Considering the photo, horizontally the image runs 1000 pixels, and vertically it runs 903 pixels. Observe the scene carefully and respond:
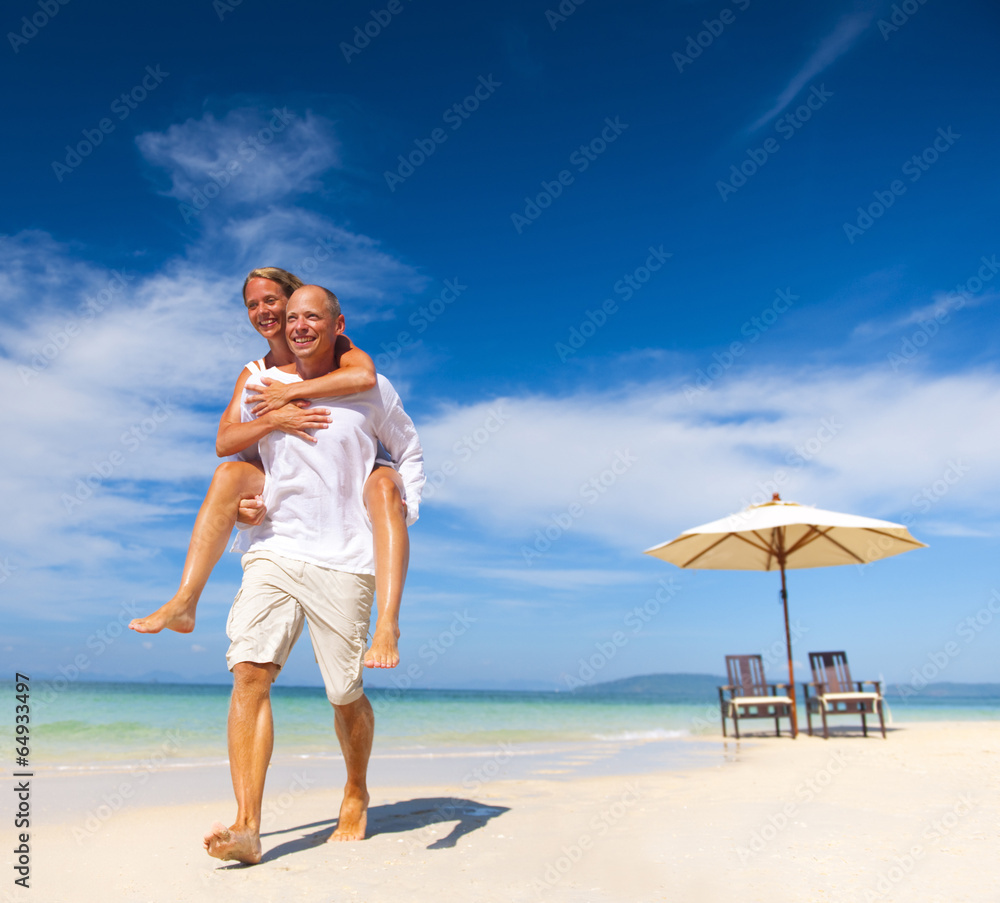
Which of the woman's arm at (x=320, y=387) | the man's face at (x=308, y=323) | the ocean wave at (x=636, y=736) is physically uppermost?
the man's face at (x=308, y=323)

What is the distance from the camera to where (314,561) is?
2.78m

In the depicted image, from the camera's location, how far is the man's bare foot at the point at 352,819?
10.0 ft

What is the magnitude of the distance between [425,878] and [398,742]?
874 cm

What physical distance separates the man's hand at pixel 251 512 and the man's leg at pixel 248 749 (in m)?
0.54

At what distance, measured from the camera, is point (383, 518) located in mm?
2824

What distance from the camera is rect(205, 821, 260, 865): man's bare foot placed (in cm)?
242

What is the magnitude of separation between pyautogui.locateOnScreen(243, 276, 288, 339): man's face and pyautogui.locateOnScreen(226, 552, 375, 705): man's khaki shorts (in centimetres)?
96

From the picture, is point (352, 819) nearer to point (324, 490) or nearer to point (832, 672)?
point (324, 490)

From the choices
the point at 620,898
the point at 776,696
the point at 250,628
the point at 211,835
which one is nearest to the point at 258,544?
the point at 250,628

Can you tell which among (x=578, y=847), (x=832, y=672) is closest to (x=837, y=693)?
(x=832, y=672)

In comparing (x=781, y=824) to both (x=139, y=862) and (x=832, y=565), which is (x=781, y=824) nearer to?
(x=139, y=862)

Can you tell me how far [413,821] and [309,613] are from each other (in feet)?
4.80

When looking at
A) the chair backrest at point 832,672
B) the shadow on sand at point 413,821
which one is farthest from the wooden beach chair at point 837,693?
the shadow on sand at point 413,821

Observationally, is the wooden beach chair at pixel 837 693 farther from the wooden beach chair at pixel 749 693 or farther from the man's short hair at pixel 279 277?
the man's short hair at pixel 279 277
